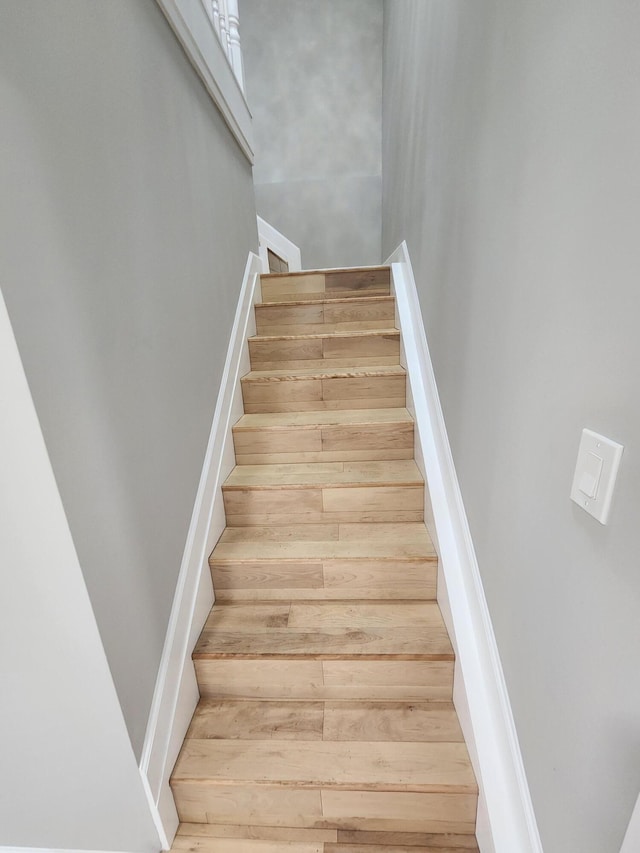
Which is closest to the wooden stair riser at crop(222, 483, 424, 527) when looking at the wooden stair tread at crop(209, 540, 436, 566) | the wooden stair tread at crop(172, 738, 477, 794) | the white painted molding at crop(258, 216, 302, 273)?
the wooden stair tread at crop(209, 540, 436, 566)

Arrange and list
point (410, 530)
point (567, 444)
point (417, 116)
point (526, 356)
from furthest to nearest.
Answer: point (417, 116)
point (410, 530)
point (526, 356)
point (567, 444)

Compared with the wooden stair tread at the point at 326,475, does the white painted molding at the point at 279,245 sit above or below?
above

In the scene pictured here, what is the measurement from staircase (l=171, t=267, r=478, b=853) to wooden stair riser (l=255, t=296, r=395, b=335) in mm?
402

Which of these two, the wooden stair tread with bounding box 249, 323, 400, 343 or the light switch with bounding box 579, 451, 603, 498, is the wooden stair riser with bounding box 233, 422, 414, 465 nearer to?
the wooden stair tread with bounding box 249, 323, 400, 343

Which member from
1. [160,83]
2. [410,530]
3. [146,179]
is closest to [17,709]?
[410,530]

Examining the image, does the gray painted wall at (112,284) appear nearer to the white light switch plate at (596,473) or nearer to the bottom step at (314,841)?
the bottom step at (314,841)

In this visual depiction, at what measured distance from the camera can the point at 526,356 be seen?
2.69 feet

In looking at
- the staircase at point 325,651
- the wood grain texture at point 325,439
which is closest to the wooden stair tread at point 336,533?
the staircase at point 325,651

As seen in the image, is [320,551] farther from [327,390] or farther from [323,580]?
[327,390]

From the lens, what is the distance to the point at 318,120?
3377mm

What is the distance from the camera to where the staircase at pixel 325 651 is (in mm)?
1045

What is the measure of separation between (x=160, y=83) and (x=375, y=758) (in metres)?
1.96

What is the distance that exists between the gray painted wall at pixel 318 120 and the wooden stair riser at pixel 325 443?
2410mm

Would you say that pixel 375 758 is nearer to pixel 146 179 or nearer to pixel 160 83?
pixel 146 179
